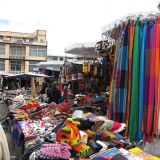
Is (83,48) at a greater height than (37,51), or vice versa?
(37,51)

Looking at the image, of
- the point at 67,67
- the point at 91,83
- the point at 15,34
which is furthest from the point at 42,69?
the point at 15,34

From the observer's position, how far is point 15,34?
7481cm

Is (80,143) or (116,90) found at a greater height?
(116,90)

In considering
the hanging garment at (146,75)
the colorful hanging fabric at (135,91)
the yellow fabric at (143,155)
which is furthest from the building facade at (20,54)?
the yellow fabric at (143,155)

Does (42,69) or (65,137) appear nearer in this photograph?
(65,137)

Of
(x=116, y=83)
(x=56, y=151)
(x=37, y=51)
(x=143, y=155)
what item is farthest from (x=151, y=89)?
(x=37, y=51)

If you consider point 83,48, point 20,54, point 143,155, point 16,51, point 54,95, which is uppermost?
point 16,51

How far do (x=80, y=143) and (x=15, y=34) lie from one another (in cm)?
7371

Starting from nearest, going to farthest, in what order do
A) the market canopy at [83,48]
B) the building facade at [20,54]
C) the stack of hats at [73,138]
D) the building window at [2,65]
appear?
the stack of hats at [73,138]
the market canopy at [83,48]
the building window at [2,65]
the building facade at [20,54]

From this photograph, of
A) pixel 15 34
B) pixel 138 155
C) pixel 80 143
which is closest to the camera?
pixel 138 155

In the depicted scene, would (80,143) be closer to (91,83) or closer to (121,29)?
(121,29)

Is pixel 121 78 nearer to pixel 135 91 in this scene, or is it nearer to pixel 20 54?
pixel 135 91

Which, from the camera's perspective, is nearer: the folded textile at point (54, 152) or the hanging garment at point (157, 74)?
the folded textile at point (54, 152)

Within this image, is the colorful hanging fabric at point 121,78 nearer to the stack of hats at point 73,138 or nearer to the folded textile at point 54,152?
the stack of hats at point 73,138
